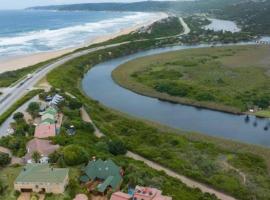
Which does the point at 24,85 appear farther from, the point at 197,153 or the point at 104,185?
the point at 104,185

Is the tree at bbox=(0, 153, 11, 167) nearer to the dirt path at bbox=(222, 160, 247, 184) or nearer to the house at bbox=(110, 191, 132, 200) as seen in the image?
the house at bbox=(110, 191, 132, 200)

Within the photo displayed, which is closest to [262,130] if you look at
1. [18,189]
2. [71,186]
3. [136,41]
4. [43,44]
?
[71,186]

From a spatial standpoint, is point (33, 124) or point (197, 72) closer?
point (33, 124)

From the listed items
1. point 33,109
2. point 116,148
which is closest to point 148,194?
point 116,148

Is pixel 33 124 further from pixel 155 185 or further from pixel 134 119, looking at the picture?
pixel 155 185

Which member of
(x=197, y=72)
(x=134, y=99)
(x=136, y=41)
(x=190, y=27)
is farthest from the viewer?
(x=190, y=27)

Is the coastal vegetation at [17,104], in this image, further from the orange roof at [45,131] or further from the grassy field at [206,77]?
the grassy field at [206,77]
